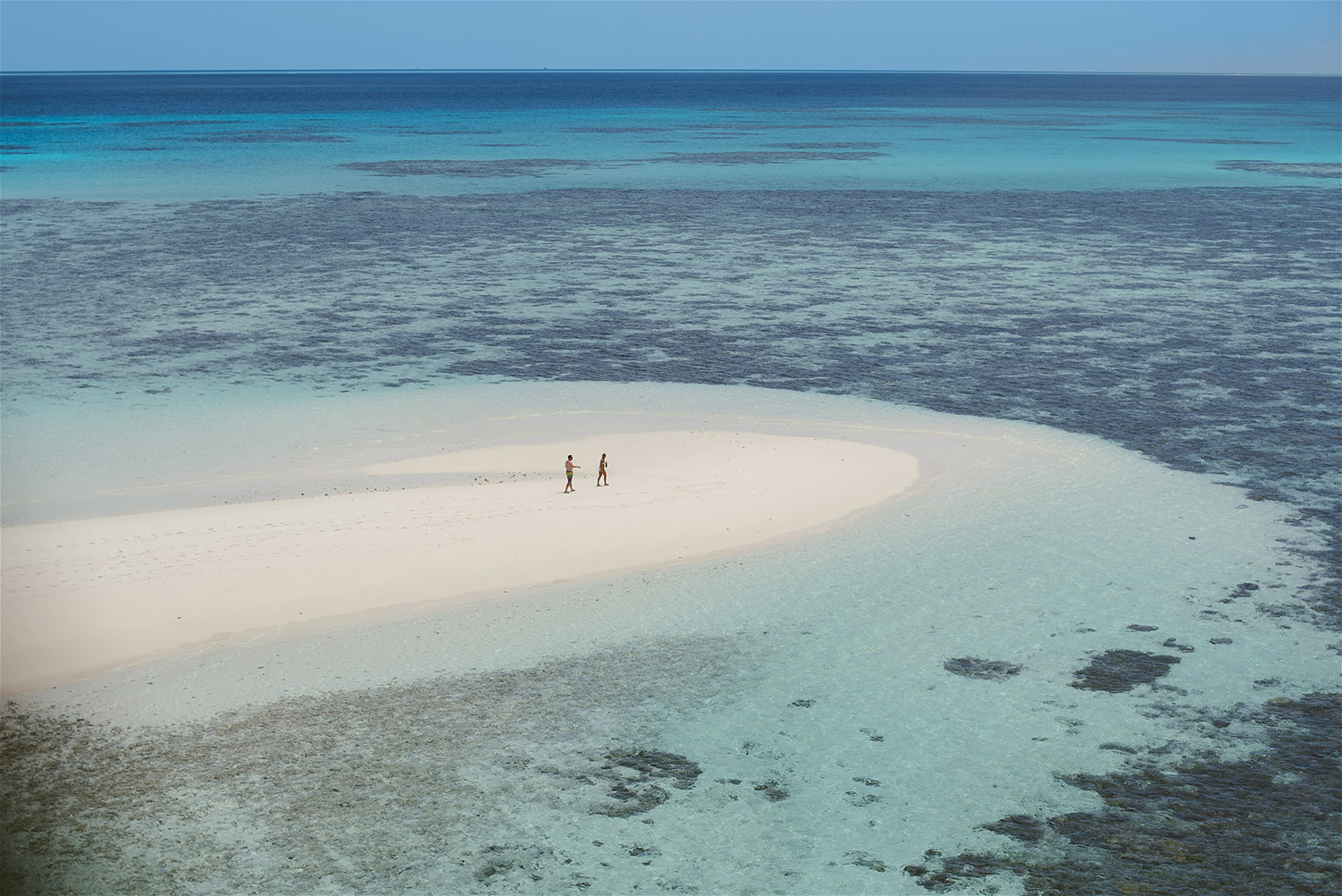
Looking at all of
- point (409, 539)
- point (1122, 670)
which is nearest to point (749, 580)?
point (409, 539)

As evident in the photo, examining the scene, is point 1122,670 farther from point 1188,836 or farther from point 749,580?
point 749,580

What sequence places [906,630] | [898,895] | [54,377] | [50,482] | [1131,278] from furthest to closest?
[1131,278], [54,377], [50,482], [906,630], [898,895]

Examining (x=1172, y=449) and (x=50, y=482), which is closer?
(x=50, y=482)

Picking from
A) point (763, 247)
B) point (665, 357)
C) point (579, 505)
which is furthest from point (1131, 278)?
point (579, 505)

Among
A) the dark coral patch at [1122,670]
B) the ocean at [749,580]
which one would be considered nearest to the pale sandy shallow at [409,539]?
the ocean at [749,580]

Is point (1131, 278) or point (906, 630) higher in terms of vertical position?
point (1131, 278)

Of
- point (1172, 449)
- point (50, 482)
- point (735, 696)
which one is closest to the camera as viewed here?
point (735, 696)

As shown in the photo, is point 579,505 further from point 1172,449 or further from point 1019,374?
point 1019,374
